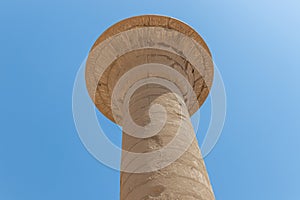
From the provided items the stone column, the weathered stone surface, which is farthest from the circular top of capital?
the stone column

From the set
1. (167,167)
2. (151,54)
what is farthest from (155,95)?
(167,167)

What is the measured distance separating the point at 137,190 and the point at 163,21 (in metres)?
3.92

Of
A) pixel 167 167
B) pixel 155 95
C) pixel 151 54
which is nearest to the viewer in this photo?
pixel 167 167

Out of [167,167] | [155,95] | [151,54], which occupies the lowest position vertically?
[167,167]

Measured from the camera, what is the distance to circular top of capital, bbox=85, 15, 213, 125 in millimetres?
6168

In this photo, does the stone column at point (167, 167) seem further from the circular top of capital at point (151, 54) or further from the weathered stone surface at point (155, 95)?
the circular top of capital at point (151, 54)

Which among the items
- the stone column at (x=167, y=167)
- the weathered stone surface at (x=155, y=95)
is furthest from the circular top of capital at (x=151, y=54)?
the stone column at (x=167, y=167)

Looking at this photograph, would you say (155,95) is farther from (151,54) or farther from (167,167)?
(167,167)

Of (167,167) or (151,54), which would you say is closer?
(167,167)

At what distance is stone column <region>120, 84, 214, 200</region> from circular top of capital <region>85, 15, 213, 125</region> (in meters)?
0.91

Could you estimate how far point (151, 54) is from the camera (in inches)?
250

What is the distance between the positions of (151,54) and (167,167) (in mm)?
3070

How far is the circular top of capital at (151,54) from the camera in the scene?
6.17m

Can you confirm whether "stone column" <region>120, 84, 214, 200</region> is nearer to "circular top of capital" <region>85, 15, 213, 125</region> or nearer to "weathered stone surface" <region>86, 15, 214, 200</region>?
"weathered stone surface" <region>86, 15, 214, 200</region>
